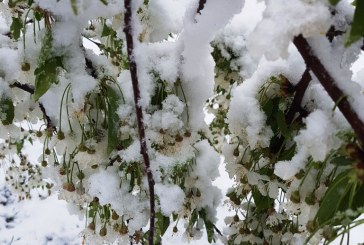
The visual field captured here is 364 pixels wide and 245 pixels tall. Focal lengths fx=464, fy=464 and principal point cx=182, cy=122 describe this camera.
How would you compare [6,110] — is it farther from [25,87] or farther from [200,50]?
[200,50]

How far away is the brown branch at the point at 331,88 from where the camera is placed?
550mm

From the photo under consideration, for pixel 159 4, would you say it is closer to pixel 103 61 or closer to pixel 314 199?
pixel 103 61

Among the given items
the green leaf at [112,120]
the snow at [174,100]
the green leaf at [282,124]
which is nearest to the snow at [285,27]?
the snow at [174,100]

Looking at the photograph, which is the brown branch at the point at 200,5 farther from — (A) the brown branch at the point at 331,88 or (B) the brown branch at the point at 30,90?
(B) the brown branch at the point at 30,90

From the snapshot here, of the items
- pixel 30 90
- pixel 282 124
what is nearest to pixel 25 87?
pixel 30 90

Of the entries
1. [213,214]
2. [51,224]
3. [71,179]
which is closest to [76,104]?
[71,179]

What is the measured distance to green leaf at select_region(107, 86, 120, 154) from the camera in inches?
40.5

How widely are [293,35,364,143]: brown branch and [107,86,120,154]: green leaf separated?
1.72 ft

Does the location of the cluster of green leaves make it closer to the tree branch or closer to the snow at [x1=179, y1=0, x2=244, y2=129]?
the snow at [x1=179, y1=0, x2=244, y2=129]

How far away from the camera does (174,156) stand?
42.1 inches

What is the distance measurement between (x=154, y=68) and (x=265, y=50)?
1.60 feet

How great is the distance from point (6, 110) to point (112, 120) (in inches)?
13.3

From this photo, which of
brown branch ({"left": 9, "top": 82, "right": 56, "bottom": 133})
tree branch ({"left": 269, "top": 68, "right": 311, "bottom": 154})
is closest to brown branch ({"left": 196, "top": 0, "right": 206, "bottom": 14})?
tree branch ({"left": 269, "top": 68, "right": 311, "bottom": 154})

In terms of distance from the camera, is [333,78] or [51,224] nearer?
[333,78]
